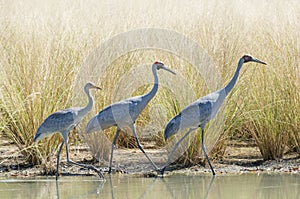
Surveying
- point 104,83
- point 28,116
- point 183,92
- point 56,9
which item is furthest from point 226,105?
point 56,9

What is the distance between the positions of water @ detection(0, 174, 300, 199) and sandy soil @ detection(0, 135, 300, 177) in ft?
1.33

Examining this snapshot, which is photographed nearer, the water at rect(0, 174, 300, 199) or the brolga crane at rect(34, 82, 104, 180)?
the water at rect(0, 174, 300, 199)

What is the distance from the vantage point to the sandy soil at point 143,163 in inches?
380

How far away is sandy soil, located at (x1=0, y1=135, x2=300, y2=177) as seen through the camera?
9.65 meters

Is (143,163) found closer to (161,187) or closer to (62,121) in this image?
(62,121)

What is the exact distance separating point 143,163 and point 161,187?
1785 mm

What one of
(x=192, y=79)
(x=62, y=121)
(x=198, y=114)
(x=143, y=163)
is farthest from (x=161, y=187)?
(x=192, y=79)

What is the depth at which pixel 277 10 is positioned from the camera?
11.8 meters

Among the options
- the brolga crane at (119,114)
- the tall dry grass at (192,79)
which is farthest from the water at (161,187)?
the tall dry grass at (192,79)

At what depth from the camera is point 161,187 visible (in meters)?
8.62

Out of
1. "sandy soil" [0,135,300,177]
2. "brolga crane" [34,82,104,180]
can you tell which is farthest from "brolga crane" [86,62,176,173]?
"sandy soil" [0,135,300,177]

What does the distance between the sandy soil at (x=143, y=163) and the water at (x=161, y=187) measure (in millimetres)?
405

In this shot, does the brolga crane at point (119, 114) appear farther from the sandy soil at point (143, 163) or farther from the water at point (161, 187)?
the water at point (161, 187)

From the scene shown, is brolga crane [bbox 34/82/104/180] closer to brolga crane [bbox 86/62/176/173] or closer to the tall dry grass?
brolga crane [bbox 86/62/176/173]
